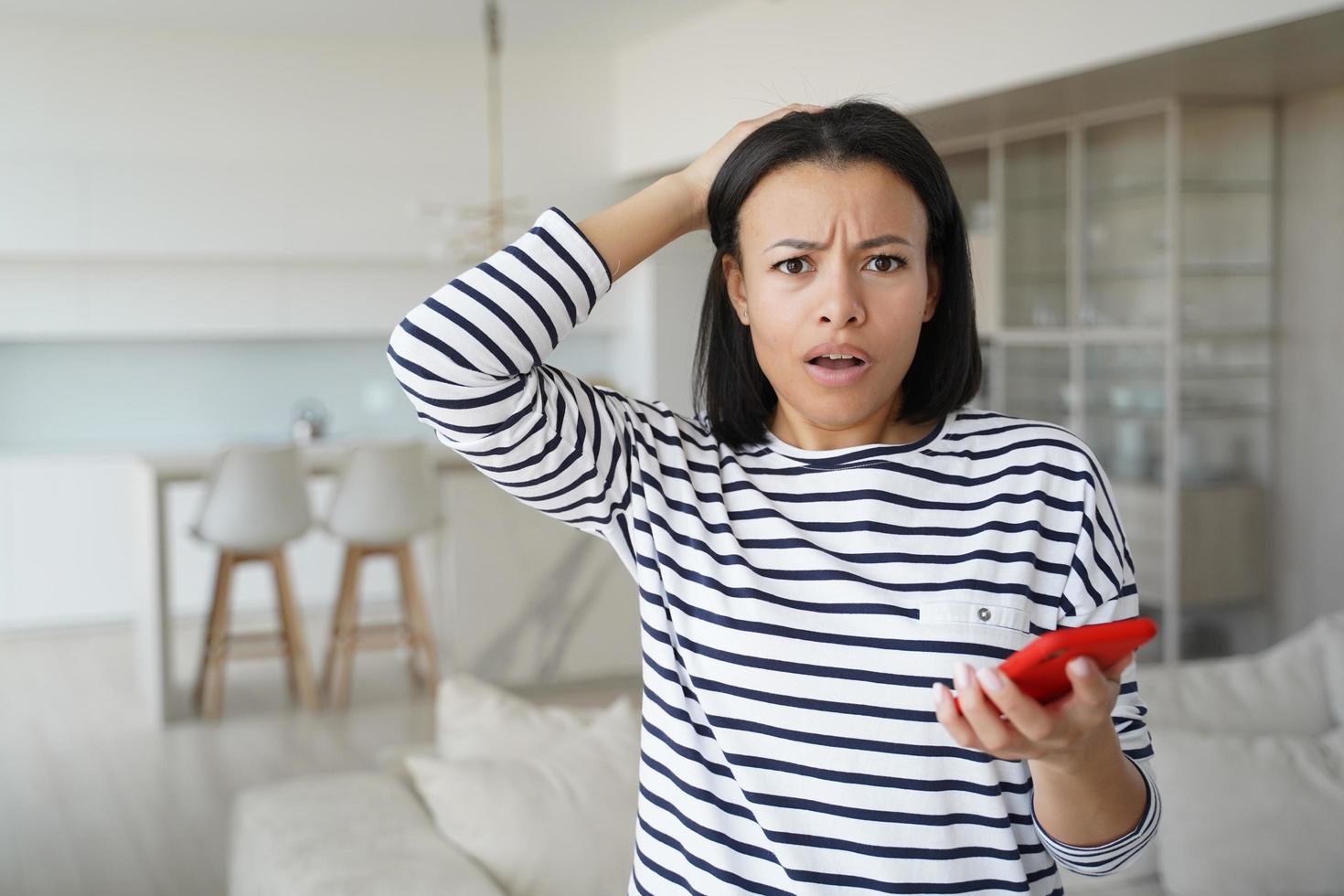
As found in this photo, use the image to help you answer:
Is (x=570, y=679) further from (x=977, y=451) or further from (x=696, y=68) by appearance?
(x=977, y=451)

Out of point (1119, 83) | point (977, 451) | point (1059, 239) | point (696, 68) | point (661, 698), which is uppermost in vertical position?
point (696, 68)

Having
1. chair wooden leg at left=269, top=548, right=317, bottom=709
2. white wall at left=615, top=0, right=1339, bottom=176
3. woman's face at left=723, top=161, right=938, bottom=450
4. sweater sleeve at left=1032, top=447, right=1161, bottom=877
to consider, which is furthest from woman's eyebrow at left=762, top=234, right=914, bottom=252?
chair wooden leg at left=269, top=548, right=317, bottom=709

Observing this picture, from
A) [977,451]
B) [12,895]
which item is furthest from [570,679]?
[977,451]

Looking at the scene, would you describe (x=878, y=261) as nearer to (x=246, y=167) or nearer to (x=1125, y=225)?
(x=1125, y=225)

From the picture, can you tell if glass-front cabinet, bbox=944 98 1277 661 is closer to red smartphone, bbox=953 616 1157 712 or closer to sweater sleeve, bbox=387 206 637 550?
sweater sleeve, bbox=387 206 637 550

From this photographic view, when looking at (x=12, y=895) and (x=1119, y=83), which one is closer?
(x=12, y=895)

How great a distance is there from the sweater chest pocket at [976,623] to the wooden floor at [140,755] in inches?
114

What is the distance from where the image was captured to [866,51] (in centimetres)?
531

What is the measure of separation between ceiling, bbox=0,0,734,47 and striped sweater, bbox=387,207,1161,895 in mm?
5508

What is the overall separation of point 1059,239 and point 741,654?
5.06 meters

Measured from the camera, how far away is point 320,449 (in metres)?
5.24

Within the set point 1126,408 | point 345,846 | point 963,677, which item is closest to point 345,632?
point 1126,408

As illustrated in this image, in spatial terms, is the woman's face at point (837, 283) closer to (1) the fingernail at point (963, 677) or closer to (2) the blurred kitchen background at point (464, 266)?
(1) the fingernail at point (963, 677)

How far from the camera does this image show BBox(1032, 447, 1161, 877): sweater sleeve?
0.93m
